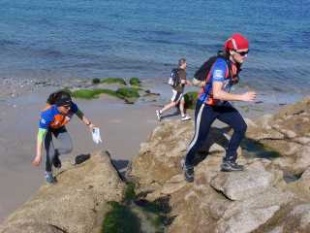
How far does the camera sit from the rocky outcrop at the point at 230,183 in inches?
272

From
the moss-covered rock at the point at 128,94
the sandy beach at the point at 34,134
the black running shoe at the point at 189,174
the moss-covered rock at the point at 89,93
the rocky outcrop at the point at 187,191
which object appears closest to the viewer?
the rocky outcrop at the point at 187,191

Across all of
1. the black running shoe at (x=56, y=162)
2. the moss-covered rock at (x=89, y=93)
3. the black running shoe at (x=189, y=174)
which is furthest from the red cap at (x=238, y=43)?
the moss-covered rock at (x=89, y=93)

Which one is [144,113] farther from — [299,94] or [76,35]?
[76,35]

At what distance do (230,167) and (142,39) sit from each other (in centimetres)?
2796

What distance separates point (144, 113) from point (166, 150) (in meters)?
6.73

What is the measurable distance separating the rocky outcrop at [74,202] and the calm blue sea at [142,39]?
15.6m

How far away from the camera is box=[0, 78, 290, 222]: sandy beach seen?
10.8 metres

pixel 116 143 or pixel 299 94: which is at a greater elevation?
pixel 116 143

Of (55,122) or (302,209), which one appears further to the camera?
(55,122)

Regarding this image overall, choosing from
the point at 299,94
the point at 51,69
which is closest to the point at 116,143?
the point at 299,94

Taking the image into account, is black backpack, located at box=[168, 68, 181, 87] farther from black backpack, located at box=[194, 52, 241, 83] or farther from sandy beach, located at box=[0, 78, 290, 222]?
black backpack, located at box=[194, 52, 241, 83]

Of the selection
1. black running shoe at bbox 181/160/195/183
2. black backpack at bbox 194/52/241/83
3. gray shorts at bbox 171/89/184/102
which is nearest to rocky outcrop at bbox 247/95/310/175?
black running shoe at bbox 181/160/195/183

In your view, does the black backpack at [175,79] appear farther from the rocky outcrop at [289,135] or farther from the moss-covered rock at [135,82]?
the moss-covered rock at [135,82]

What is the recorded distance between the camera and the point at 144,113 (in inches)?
656
